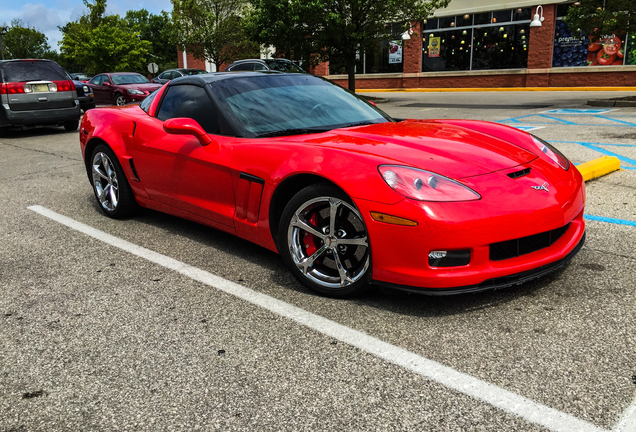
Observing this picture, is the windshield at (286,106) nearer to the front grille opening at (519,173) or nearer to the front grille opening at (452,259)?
the front grille opening at (519,173)

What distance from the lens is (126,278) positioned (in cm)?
374

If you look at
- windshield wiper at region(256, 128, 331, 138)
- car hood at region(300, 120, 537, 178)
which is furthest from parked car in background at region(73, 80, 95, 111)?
car hood at region(300, 120, 537, 178)

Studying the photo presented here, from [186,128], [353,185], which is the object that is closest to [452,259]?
[353,185]

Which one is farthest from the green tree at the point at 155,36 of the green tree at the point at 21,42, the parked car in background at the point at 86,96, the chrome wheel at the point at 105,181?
the chrome wheel at the point at 105,181

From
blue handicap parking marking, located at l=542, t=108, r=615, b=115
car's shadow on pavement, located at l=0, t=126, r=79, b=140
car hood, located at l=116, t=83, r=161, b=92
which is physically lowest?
car's shadow on pavement, located at l=0, t=126, r=79, b=140

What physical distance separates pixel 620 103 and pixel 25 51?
257ft

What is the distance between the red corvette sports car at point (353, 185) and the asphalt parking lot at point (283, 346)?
0.25 m

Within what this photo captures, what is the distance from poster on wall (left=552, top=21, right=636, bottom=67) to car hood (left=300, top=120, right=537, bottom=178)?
23.3m

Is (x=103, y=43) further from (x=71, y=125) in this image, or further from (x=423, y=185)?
(x=423, y=185)

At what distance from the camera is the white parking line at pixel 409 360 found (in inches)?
83.1

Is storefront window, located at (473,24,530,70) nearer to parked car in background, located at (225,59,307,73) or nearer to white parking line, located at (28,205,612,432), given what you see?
parked car in background, located at (225,59,307,73)

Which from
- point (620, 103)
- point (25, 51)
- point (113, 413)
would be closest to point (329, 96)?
point (113, 413)

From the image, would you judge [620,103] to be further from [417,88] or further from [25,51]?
[25,51]

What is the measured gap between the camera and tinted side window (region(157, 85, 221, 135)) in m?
4.09
